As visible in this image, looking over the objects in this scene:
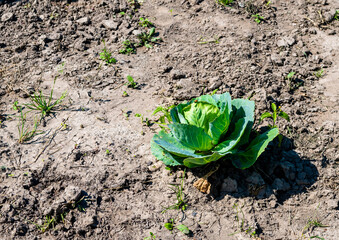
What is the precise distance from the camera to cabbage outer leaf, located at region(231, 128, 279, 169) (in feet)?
9.35

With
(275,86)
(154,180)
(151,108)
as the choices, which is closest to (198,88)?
(151,108)

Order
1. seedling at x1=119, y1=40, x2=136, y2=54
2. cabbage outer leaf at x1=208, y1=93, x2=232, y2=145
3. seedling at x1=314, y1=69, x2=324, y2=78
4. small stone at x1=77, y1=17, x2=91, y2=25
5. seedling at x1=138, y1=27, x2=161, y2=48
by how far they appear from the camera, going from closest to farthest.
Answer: cabbage outer leaf at x1=208, y1=93, x2=232, y2=145 < seedling at x1=314, y1=69, x2=324, y2=78 < seedling at x1=119, y1=40, x2=136, y2=54 < seedling at x1=138, y1=27, x2=161, y2=48 < small stone at x1=77, y1=17, x2=91, y2=25

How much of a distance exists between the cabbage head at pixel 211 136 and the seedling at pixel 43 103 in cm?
133

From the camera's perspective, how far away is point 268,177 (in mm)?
3107

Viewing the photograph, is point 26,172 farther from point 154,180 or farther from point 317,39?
point 317,39

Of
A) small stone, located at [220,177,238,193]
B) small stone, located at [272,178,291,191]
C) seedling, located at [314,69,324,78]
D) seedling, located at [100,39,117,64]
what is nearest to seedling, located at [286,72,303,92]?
seedling, located at [314,69,324,78]

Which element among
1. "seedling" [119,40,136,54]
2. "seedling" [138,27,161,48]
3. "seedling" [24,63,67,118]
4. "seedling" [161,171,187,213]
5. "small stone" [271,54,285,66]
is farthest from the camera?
"seedling" [138,27,161,48]

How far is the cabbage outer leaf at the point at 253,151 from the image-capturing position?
2850 mm

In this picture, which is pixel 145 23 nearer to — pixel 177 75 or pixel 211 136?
pixel 177 75

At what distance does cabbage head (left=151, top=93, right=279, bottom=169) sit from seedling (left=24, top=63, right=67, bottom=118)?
1331 millimetres

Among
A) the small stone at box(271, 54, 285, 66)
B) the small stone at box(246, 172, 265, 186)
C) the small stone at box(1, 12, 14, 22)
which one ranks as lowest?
the small stone at box(246, 172, 265, 186)

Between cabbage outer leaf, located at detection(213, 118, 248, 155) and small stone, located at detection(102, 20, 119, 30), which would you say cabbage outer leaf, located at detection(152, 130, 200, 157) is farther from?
small stone, located at detection(102, 20, 119, 30)

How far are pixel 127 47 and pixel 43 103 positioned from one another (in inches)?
51.3

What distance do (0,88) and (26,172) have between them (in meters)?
1.35
